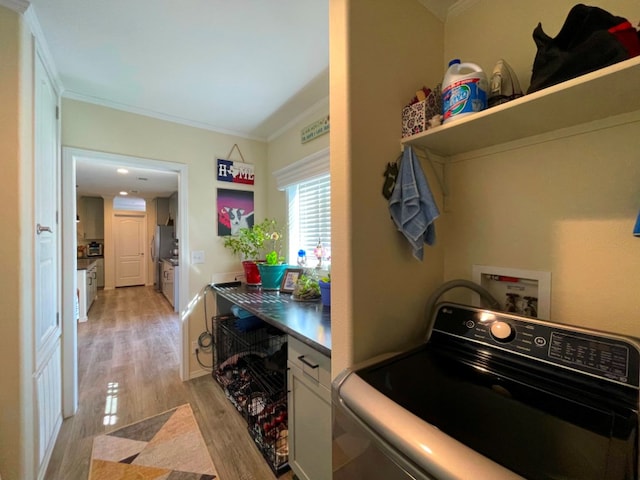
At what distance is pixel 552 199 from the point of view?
35.9 inches

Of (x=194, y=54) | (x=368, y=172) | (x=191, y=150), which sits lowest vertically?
(x=368, y=172)

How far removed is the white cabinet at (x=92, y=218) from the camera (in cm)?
659

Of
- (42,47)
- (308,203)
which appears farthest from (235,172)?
(42,47)

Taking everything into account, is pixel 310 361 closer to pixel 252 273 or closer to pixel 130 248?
pixel 252 273

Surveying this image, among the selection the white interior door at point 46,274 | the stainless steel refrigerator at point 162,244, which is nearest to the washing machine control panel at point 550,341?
the white interior door at point 46,274

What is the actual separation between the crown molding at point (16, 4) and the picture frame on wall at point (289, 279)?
2072mm

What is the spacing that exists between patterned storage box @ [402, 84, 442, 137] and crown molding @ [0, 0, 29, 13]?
1.83 meters

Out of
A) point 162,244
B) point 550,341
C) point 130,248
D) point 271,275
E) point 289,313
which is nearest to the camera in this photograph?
point 550,341

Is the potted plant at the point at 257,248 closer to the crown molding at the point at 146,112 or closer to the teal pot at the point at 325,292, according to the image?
the teal pot at the point at 325,292

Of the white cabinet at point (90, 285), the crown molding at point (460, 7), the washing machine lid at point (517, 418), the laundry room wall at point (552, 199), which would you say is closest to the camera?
the washing machine lid at point (517, 418)

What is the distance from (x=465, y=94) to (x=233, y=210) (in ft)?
7.58

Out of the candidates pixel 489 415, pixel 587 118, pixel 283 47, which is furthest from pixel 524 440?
pixel 283 47

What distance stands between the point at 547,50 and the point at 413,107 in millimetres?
379

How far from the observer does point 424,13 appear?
112 centimetres
